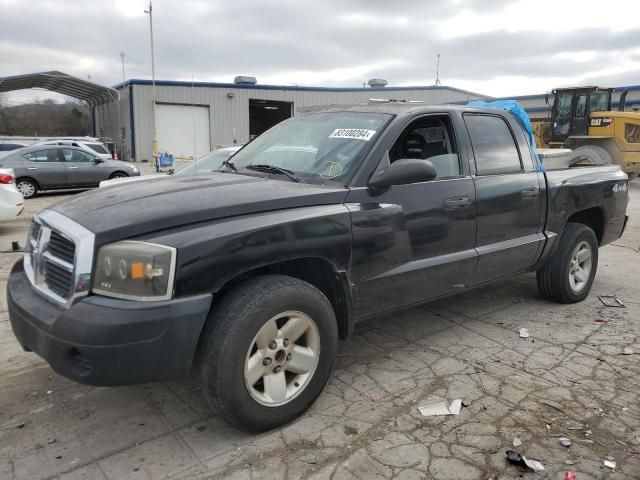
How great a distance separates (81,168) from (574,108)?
15.4 m

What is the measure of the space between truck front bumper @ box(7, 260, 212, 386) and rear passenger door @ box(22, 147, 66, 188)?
1313cm

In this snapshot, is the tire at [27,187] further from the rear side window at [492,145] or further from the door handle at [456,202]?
the door handle at [456,202]

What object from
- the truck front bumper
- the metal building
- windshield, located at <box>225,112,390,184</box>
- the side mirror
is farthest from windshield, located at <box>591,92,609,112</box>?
the truck front bumper

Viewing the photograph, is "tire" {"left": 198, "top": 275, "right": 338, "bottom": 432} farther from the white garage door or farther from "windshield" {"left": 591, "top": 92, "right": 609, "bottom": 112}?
the white garage door

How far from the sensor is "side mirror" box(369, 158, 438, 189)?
3230 millimetres

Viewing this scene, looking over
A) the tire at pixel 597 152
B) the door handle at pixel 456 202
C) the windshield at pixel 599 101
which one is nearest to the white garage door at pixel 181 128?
the windshield at pixel 599 101

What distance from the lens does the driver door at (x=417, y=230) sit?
3.25m

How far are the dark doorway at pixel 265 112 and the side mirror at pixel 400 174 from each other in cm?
3145

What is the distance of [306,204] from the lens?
299 cm

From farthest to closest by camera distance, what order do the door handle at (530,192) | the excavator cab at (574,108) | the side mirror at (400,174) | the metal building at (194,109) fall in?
the metal building at (194,109)
the excavator cab at (574,108)
the door handle at (530,192)
the side mirror at (400,174)

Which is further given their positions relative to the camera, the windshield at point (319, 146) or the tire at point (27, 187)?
the tire at point (27, 187)

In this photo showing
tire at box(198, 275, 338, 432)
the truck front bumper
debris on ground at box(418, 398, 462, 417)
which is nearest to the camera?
the truck front bumper

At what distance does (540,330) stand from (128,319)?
3570 mm

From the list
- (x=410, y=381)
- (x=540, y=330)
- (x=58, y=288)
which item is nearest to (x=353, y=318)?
(x=410, y=381)
